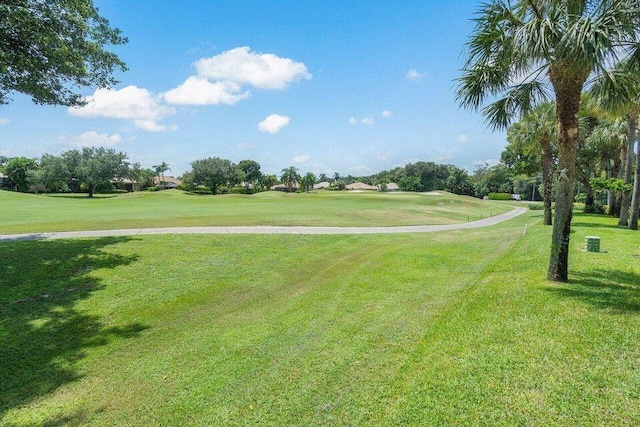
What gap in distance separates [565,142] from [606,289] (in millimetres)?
3332

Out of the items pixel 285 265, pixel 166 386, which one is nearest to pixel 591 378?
pixel 166 386

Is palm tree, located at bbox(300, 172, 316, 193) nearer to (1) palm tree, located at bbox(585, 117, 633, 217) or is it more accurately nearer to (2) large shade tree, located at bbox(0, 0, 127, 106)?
(1) palm tree, located at bbox(585, 117, 633, 217)

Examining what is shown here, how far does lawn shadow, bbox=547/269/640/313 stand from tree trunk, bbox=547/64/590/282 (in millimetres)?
585

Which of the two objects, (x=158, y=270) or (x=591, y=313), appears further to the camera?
(x=158, y=270)

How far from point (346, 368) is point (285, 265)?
20.4 feet

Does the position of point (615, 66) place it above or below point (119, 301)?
above

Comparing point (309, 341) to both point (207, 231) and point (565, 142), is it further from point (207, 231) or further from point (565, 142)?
point (207, 231)

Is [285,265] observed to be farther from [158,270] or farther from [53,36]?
[53,36]

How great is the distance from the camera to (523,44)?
21.7 ft

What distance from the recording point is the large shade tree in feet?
28.2

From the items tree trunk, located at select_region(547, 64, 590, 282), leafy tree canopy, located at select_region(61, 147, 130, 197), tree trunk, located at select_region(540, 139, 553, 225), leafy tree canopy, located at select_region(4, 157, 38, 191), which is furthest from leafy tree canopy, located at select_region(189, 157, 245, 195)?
tree trunk, located at select_region(547, 64, 590, 282)

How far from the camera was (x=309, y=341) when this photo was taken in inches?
227

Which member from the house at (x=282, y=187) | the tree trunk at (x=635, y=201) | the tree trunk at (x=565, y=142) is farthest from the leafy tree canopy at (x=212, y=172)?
the tree trunk at (x=565, y=142)

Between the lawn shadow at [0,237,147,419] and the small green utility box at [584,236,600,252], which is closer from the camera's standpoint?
the lawn shadow at [0,237,147,419]
